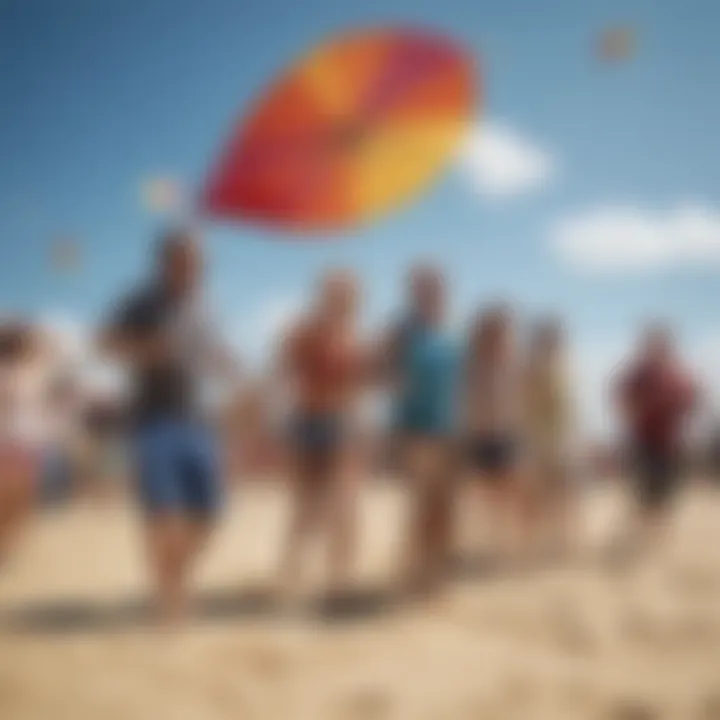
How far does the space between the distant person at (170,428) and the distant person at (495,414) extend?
1.31 ft

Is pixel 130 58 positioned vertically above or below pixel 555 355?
above

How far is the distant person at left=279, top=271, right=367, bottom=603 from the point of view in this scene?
61.7 inches

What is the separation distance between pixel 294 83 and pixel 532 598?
952 mm

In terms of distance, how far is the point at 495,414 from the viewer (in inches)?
63.9

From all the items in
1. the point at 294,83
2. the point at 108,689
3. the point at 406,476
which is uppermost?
the point at 294,83

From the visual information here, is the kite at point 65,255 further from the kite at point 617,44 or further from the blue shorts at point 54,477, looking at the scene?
the kite at point 617,44

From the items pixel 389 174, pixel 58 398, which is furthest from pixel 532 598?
pixel 58 398

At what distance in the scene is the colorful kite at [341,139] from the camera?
159 cm

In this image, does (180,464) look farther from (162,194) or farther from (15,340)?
(162,194)

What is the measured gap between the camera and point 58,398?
1560mm

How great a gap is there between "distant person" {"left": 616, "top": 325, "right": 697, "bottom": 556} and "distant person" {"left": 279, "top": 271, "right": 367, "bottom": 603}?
1.48ft

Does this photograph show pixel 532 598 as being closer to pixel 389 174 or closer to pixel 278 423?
pixel 278 423

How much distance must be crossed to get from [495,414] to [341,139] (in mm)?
526

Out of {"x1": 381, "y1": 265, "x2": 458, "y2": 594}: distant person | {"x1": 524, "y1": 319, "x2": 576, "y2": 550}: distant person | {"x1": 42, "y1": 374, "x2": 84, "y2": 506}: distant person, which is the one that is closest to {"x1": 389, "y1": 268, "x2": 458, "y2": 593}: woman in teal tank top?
{"x1": 381, "y1": 265, "x2": 458, "y2": 594}: distant person
